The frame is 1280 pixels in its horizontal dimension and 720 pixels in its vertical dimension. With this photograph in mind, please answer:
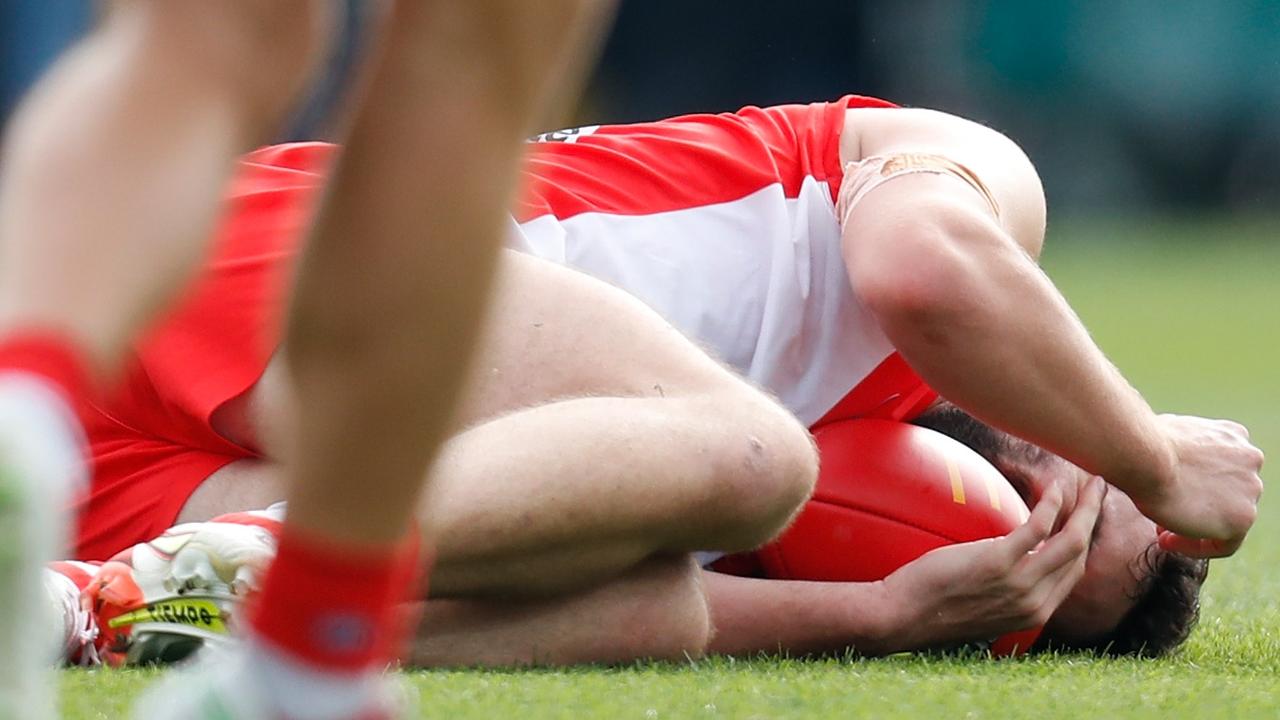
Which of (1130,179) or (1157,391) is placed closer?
(1157,391)

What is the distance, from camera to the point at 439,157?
1435mm

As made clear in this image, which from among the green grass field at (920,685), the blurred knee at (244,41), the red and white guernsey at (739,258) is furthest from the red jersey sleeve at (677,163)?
the blurred knee at (244,41)

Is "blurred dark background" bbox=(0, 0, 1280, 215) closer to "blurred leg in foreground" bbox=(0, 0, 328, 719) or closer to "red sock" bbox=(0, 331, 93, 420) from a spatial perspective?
"blurred leg in foreground" bbox=(0, 0, 328, 719)

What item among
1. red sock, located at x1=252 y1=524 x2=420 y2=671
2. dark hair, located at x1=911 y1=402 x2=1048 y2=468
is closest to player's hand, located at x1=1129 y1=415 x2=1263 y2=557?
dark hair, located at x1=911 y1=402 x2=1048 y2=468

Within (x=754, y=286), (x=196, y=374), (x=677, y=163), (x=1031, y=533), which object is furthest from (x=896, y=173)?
(x=196, y=374)

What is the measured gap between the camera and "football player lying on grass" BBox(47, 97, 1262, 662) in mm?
2570

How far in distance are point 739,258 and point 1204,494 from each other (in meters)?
0.84

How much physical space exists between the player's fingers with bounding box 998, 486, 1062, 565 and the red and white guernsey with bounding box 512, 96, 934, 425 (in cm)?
40

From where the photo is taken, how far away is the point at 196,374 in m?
2.78

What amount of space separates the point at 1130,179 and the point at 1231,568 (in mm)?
17043

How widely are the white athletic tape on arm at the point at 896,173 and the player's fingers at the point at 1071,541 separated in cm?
47

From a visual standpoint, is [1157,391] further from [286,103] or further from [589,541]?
[286,103]

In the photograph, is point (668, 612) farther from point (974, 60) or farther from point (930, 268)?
point (974, 60)

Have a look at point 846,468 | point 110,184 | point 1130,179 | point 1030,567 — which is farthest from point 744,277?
point 1130,179
